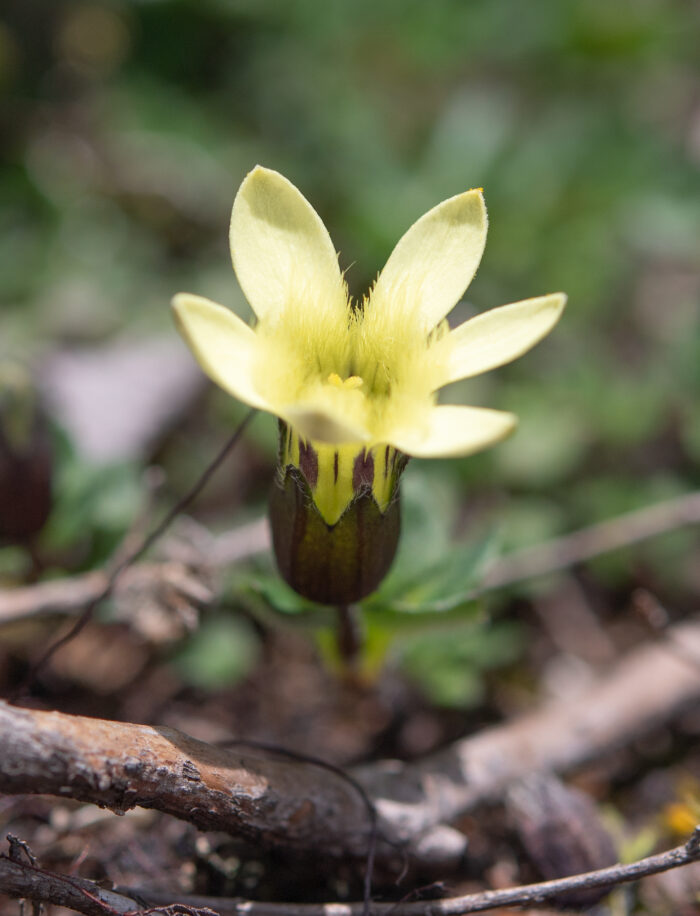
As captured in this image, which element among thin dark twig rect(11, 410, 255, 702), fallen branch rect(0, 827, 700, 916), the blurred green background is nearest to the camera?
fallen branch rect(0, 827, 700, 916)

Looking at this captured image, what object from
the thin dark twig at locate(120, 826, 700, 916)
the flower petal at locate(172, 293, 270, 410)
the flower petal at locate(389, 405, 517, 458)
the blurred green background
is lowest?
the thin dark twig at locate(120, 826, 700, 916)

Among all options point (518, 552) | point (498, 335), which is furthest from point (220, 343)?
point (518, 552)

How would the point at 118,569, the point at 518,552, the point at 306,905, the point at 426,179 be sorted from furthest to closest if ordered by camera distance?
the point at 426,179, the point at 518,552, the point at 118,569, the point at 306,905

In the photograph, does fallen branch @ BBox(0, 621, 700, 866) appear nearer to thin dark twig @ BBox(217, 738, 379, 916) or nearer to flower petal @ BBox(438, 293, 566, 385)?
thin dark twig @ BBox(217, 738, 379, 916)

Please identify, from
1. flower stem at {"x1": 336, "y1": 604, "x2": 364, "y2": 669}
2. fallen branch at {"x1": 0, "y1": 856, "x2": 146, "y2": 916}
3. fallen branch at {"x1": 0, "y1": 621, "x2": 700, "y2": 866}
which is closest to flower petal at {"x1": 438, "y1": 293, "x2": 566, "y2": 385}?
flower stem at {"x1": 336, "y1": 604, "x2": 364, "y2": 669}

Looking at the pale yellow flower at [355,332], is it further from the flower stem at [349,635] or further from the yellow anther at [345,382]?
the flower stem at [349,635]

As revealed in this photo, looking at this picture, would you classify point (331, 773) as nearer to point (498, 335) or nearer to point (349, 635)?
point (349, 635)
